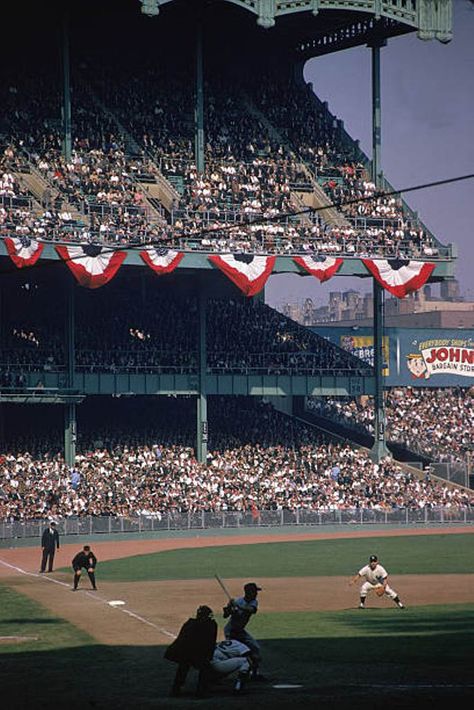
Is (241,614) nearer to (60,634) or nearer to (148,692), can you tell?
(148,692)

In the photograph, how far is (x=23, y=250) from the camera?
59688mm

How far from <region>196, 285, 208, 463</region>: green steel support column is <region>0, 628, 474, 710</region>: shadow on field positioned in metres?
39.6

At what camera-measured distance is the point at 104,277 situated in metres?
62.1

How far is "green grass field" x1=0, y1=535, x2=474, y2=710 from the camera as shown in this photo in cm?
1906

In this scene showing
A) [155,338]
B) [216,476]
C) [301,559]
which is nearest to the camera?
[301,559]

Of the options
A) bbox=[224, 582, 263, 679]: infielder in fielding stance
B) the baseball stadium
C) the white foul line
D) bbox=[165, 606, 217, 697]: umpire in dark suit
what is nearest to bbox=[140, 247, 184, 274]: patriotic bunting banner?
the baseball stadium

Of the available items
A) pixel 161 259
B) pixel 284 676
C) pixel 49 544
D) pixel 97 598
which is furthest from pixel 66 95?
pixel 284 676

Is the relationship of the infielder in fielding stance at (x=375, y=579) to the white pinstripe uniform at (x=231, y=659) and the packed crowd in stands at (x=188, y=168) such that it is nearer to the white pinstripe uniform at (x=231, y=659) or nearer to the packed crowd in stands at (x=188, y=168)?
the white pinstripe uniform at (x=231, y=659)

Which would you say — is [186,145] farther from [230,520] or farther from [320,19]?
[230,520]

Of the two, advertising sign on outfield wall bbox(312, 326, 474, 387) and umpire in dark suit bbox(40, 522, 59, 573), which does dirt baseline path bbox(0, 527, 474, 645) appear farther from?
advertising sign on outfield wall bbox(312, 326, 474, 387)

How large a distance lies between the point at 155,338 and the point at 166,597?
35.4 meters

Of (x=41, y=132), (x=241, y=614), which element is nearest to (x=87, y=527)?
(x=41, y=132)

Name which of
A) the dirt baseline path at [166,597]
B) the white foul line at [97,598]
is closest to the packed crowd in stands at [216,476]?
the white foul line at [97,598]

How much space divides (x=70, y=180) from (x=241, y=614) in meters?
45.4
